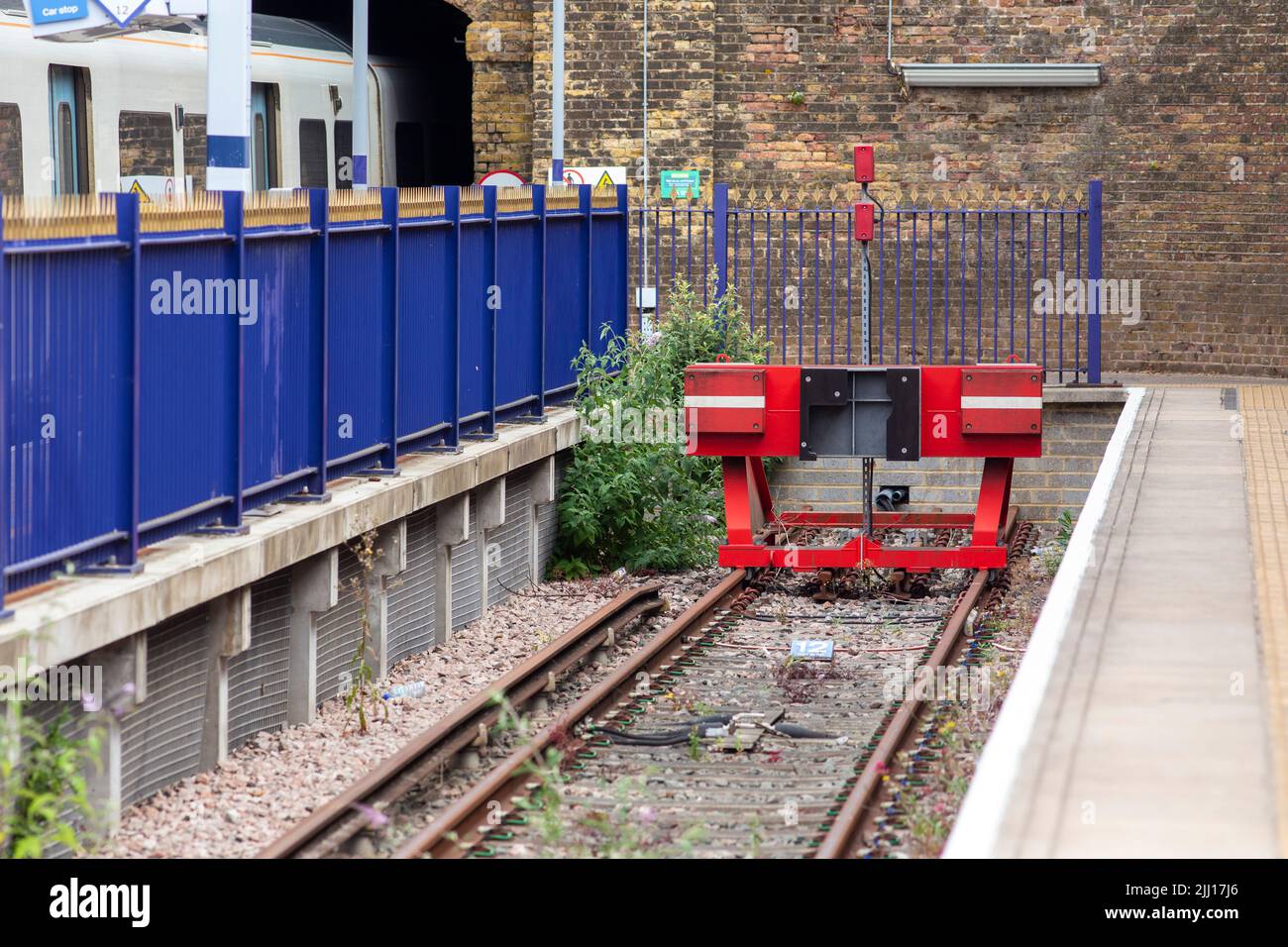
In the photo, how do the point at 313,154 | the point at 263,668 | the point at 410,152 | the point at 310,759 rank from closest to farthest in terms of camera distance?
the point at 310,759 < the point at 263,668 < the point at 313,154 < the point at 410,152

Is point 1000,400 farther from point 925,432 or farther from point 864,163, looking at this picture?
point 864,163

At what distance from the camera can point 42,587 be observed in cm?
708

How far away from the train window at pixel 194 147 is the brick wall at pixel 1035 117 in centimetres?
583

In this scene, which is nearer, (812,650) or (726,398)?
(812,650)

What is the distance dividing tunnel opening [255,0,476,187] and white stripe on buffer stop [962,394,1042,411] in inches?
562

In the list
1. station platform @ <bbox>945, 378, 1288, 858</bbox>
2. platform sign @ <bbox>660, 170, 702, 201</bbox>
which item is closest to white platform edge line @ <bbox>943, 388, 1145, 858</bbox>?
station platform @ <bbox>945, 378, 1288, 858</bbox>

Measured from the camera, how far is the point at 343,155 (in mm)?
22219

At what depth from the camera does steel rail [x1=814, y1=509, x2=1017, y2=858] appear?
675cm

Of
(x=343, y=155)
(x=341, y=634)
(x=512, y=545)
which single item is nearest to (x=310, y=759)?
(x=341, y=634)

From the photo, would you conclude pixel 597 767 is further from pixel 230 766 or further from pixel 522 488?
pixel 522 488

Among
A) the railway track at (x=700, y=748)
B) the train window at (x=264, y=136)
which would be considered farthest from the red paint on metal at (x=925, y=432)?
the train window at (x=264, y=136)

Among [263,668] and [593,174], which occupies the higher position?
[593,174]

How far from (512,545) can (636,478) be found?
4.12ft
